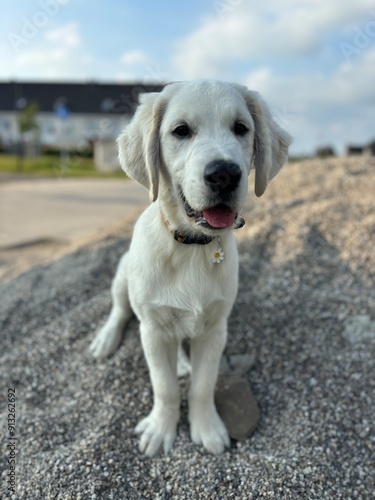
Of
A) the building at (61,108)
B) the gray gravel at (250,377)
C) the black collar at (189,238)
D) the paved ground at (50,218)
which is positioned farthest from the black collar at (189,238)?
the building at (61,108)

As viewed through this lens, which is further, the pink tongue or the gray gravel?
the gray gravel

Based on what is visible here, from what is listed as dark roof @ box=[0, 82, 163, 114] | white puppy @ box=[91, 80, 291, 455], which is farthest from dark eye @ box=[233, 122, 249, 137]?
dark roof @ box=[0, 82, 163, 114]

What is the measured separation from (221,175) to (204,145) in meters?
0.19

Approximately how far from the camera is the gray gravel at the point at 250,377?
219 cm

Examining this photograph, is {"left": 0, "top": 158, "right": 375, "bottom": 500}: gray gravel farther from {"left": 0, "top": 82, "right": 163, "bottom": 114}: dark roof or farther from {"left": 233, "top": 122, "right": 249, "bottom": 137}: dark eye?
{"left": 0, "top": 82, "right": 163, "bottom": 114}: dark roof

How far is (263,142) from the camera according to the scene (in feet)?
7.23

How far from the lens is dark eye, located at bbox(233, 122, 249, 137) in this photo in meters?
2.07

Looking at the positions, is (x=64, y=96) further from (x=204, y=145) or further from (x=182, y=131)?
(x=204, y=145)

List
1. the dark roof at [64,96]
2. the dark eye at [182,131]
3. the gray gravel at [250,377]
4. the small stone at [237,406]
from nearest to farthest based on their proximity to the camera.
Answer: the dark eye at [182,131] < the gray gravel at [250,377] < the small stone at [237,406] < the dark roof at [64,96]

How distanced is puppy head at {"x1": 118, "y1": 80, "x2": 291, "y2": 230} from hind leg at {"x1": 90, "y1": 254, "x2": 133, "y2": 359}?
3.20 ft

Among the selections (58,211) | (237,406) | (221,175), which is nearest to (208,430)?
(237,406)

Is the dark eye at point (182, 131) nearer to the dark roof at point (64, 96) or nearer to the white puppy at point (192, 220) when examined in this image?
the white puppy at point (192, 220)

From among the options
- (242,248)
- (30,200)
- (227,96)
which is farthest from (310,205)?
(30,200)

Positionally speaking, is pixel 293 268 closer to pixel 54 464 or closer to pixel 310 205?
pixel 310 205
